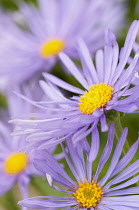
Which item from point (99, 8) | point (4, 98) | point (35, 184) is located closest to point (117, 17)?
point (99, 8)

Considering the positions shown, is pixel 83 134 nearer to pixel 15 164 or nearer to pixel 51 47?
pixel 15 164

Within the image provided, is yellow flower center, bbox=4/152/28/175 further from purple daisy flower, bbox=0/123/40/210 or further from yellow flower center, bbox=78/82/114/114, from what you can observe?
yellow flower center, bbox=78/82/114/114

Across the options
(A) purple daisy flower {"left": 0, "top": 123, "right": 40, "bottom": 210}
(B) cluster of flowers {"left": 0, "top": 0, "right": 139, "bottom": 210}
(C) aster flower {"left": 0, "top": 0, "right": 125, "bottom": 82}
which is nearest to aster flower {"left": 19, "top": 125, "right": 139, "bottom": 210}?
(B) cluster of flowers {"left": 0, "top": 0, "right": 139, "bottom": 210}

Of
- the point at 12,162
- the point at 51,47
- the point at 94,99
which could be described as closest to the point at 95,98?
the point at 94,99

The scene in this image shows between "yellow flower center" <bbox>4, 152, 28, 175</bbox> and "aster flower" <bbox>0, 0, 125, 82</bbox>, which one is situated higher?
"aster flower" <bbox>0, 0, 125, 82</bbox>

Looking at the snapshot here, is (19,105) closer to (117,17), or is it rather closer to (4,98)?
(4,98)

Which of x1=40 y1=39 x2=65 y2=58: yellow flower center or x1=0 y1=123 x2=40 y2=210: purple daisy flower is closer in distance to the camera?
x1=0 y1=123 x2=40 y2=210: purple daisy flower

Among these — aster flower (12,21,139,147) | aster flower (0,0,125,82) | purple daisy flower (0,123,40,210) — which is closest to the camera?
aster flower (12,21,139,147)
